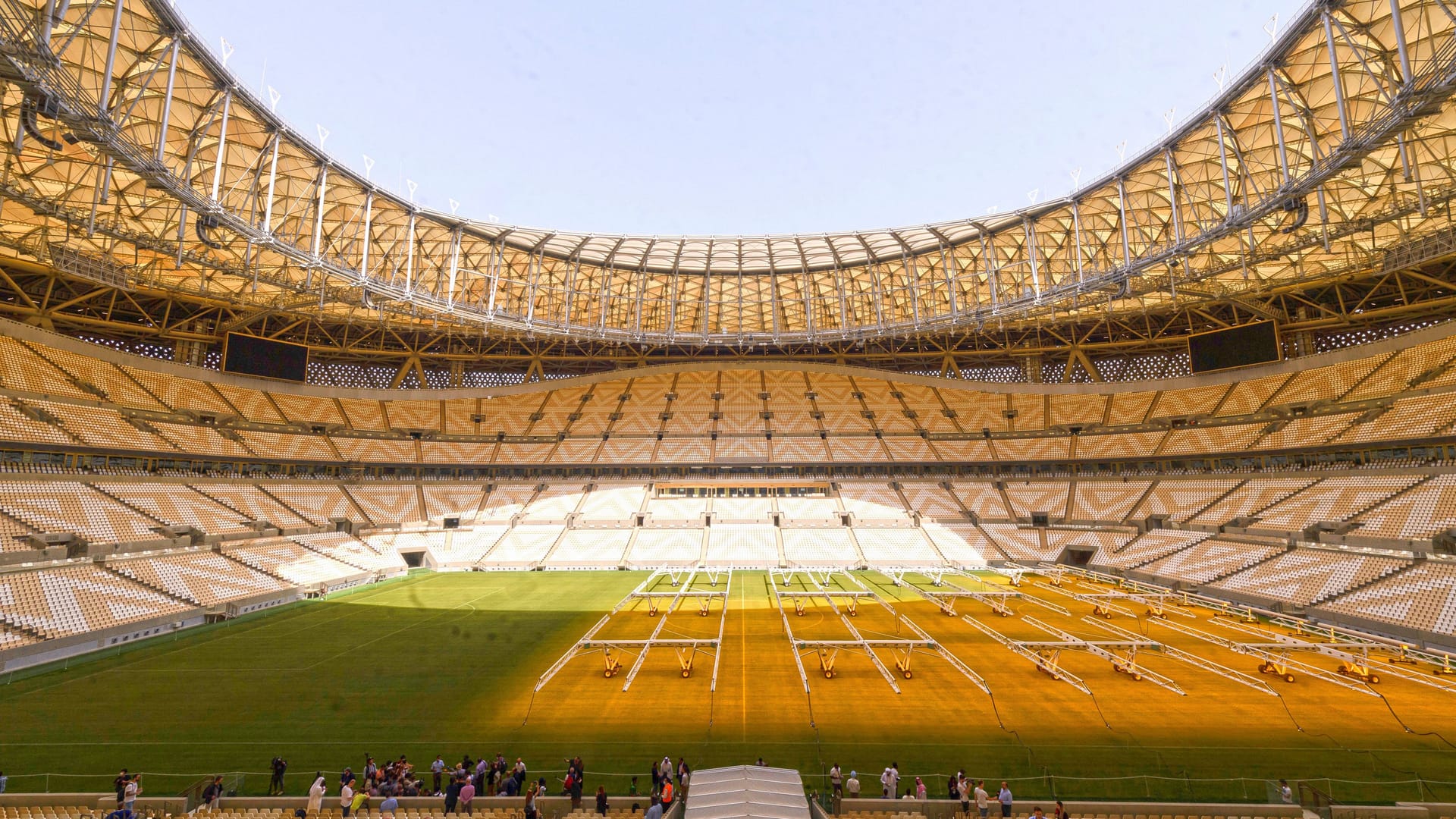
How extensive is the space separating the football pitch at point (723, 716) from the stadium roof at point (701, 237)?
13495mm

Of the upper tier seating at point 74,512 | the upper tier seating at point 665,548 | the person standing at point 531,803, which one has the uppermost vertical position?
the upper tier seating at point 74,512

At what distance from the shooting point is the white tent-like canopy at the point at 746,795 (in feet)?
26.8

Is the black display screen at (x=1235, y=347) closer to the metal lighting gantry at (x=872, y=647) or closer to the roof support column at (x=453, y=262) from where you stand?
the metal lighting gantry at (x=872, y=647)

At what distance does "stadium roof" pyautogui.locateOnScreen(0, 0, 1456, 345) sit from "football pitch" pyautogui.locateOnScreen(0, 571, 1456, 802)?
44.3 ft

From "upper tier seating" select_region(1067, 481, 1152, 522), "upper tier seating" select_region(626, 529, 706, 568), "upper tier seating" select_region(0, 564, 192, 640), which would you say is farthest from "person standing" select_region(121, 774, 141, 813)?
"upper tier seating" select_region(1067, 481, 1152, 522)

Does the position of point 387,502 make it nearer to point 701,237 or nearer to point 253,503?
point 253,503

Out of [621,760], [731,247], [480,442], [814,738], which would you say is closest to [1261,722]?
[814,738]

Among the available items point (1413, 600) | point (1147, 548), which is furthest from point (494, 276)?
point (1147, 548)

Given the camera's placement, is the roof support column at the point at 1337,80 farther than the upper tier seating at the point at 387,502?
No

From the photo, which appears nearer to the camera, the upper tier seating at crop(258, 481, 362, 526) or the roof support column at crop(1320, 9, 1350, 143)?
the roof support column at crop(1320, 9, 1350, 143)

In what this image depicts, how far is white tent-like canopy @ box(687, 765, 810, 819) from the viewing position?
8.16 meters

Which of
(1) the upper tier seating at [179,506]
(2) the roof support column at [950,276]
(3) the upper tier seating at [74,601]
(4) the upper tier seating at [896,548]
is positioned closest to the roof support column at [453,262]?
(3) the upper tier seating at [74,601]

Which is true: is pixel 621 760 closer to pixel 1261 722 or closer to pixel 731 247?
pixel 1261 722

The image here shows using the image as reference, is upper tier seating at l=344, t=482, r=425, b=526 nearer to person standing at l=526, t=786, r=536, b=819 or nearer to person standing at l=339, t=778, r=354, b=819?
person standing at l=339, t=778, r=354, b=819
